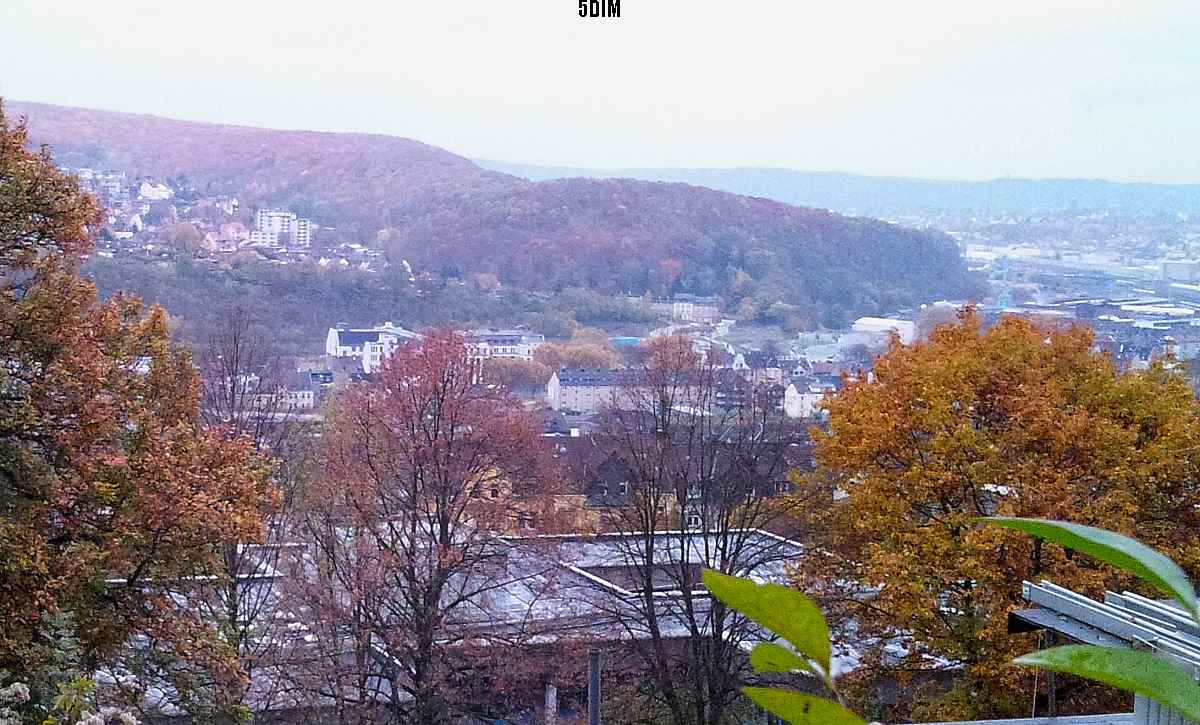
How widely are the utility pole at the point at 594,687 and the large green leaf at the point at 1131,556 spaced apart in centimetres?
813

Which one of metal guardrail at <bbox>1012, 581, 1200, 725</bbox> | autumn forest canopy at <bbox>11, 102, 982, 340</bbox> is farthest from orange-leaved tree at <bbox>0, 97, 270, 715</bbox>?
autumn forest canopy at <bbox>11, 102, 982, 340</bbox>

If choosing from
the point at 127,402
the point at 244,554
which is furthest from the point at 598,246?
the point at 127,402

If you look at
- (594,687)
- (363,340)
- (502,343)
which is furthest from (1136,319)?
(363,340)

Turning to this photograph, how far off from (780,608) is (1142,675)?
7 centimetres

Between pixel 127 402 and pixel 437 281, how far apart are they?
8753 millimetres

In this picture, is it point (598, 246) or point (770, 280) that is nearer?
point (770, 280)

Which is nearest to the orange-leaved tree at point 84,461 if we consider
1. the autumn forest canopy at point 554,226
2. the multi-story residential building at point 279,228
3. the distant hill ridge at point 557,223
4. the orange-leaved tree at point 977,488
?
the orange-leaved tree at point 977,488

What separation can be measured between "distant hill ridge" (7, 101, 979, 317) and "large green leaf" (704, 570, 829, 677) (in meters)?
13.7

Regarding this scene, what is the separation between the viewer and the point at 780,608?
0.26m

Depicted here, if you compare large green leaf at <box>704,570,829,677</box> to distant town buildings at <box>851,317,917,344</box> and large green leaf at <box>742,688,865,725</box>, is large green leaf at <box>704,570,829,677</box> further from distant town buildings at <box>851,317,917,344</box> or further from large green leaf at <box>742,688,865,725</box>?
distant town buildings at <box>851,317,917,344</box>

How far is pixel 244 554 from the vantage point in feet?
29.5

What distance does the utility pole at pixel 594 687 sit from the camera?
321 inches

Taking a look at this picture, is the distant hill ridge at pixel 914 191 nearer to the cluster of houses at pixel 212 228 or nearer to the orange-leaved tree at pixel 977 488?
the cluster of houses at pixel 212 228

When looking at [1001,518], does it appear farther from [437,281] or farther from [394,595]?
[437,281]
